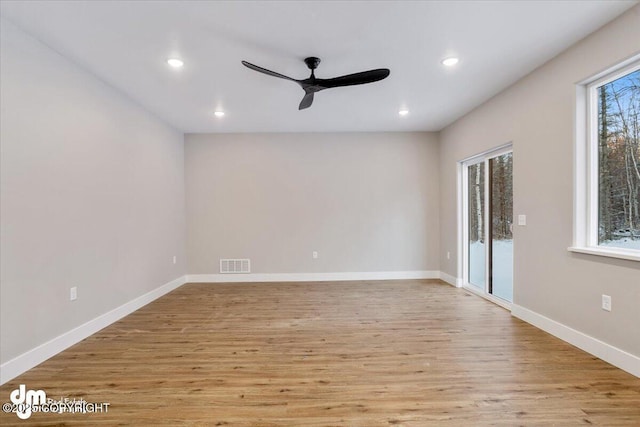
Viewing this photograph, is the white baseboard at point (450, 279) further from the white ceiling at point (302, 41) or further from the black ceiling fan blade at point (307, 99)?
the black ceiling fan blade at point (307, 99)

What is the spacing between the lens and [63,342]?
273 centimetres

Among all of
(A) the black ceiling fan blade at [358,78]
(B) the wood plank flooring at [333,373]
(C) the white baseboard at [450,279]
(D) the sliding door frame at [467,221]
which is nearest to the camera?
(B) the wood plank flooring at [333,373]

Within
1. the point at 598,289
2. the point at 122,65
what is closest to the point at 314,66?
the point at 122,65

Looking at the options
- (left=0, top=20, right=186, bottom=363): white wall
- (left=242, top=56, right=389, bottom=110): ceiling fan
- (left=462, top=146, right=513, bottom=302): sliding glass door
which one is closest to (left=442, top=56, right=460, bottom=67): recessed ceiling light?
(left=242, top=56, right=389, bottom=110): ceiling fan

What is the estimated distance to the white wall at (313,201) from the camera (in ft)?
17.9

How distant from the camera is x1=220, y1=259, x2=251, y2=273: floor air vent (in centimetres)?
Answer: 546

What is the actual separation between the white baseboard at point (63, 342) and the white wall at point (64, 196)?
5 cm

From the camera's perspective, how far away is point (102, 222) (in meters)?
3.29

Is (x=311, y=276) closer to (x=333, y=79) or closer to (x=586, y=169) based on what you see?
(x=333, y=79)

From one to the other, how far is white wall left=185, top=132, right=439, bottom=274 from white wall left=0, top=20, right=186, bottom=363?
126 centimetres

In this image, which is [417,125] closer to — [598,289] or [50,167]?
[598,289]

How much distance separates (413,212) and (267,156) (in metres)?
2.82

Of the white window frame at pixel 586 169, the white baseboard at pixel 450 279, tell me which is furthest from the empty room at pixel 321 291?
the white baseboard at pixel 450 279

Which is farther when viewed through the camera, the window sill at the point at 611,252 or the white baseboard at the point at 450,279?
the white baseboard at the point at 450,279
